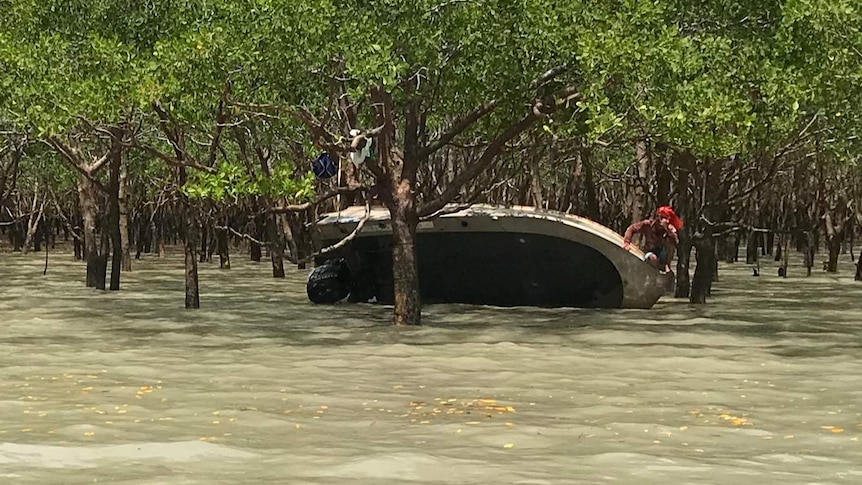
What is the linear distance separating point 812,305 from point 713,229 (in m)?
2.39

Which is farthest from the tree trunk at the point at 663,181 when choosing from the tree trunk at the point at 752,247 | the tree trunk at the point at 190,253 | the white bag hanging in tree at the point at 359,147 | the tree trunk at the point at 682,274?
the tree trunk at the point at 752,247

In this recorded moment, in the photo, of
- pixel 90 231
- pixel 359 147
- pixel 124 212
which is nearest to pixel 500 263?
pixel 359 147

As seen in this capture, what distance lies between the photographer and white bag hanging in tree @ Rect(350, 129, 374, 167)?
16.0 meters

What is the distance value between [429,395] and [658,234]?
30.8 ft

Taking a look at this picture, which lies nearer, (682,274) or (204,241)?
(682,274)

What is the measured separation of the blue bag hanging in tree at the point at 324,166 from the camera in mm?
19609

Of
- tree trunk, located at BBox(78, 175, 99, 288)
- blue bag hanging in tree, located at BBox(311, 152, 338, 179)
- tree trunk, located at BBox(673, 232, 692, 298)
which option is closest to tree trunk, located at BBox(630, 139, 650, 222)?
tree trunk, located at BBox(673, 232, 692, 298)

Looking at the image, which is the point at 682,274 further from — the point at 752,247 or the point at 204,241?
the point at 204,241

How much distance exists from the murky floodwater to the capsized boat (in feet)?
1.94

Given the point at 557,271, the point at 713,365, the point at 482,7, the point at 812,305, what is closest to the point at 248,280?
the point at 557,271

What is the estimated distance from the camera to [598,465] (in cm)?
787

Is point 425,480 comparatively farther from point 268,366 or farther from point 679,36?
point 679,36

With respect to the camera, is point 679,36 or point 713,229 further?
point 713,229

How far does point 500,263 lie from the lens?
20.8 metres
